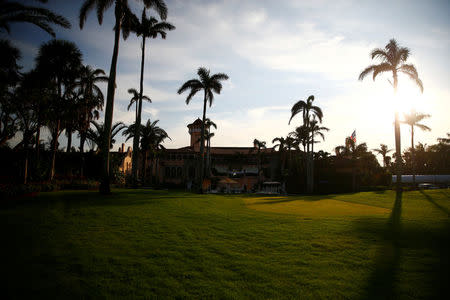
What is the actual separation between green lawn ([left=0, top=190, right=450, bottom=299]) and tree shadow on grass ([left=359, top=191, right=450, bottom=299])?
22 mm

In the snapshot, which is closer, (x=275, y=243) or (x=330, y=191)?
(x=275, y=243)

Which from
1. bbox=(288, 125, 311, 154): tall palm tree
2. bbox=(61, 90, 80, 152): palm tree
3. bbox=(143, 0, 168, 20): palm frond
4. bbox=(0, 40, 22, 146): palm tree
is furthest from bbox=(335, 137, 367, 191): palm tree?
bbox=(0, 40, 22, 146): palm tree

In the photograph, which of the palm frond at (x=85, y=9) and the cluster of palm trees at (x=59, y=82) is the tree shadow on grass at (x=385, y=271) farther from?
the palm frond at (x=85, y=9)

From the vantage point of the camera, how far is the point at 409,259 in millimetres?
6086

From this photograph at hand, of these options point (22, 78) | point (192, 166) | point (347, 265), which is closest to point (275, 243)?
point (347, 265)

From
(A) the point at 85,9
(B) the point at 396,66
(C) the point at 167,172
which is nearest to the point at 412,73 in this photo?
(B) the point at 396,66

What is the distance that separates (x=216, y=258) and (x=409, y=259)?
4.76 m

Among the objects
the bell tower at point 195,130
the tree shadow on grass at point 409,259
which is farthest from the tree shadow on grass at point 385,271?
the bell tower at point 195,130

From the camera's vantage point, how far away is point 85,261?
5.54m

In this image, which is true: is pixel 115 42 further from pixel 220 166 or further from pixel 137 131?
pixel 220 166

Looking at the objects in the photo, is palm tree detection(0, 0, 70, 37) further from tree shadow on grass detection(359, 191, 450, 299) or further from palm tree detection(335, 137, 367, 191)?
palm tree detection(335, 137, 367, 191)

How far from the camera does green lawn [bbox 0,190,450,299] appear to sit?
178 inches

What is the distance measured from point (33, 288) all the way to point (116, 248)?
2.22m

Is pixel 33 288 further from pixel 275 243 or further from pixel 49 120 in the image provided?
pixel 49 120
